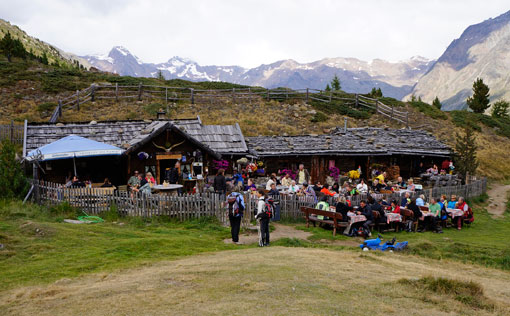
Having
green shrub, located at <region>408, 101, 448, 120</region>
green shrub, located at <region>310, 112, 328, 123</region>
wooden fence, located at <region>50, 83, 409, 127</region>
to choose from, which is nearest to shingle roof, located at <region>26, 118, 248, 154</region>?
wooden fence, located at <region>50, 83, 409, 127</region>

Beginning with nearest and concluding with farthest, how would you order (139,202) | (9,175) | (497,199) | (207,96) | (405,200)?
(139,202) → (9,175) → (405,200) → (497,199) → (207,96)

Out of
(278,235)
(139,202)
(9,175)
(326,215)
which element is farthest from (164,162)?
(326,215)

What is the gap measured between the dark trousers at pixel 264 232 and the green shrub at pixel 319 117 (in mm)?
29264

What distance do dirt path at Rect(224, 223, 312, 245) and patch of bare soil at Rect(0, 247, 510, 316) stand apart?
3.00 metres

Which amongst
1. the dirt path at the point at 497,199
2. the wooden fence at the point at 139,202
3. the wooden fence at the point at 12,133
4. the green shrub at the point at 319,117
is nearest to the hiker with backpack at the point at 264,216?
the wooden fence at the point at 139,202

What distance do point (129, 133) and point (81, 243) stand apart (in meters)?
10.5

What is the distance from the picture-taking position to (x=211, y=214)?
1546 centimetres

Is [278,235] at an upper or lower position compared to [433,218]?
lower

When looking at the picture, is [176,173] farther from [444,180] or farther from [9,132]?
[444,180]

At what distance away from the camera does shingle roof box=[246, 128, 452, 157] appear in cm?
2420

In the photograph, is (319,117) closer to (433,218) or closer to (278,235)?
(433,218)

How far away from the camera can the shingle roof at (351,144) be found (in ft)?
79.4

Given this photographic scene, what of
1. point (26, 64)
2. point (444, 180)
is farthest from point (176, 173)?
point (26, 64)

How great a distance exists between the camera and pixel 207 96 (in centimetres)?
4303
